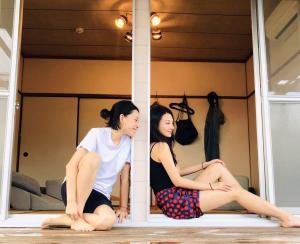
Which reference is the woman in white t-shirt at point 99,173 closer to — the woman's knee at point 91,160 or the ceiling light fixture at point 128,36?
the woman's knee at point 91,160

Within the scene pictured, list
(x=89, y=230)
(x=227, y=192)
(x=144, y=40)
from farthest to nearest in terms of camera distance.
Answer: (x=144, y=40) < (x=227, y=192) < (x=89, y=230)

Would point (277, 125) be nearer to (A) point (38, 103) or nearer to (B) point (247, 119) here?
(B) point (247, 119)

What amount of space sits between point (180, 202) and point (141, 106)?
76 centimetres

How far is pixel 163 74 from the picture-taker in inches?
244

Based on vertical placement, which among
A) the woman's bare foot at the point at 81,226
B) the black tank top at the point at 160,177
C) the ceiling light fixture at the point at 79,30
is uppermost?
the ceiling light fixture at the point at 79,30

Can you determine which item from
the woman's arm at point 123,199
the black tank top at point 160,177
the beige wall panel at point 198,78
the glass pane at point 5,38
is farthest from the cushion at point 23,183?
the beige wall panel at point 198,78

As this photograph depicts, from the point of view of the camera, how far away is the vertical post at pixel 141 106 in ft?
8.97

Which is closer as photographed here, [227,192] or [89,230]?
[89,230]

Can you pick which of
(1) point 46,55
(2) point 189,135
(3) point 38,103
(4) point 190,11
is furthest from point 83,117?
(4) point 190,11

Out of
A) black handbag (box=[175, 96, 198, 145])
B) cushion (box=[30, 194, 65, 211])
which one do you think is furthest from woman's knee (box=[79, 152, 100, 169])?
black handbag (box=[175, 96, 198, 145])

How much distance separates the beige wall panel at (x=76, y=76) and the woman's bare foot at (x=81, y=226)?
3.91m

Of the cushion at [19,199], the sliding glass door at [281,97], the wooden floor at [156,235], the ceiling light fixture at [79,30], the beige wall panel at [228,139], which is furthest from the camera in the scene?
the beige wall panel at [228,139]

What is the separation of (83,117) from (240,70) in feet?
8.81

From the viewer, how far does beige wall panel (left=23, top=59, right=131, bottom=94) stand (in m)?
6.09
